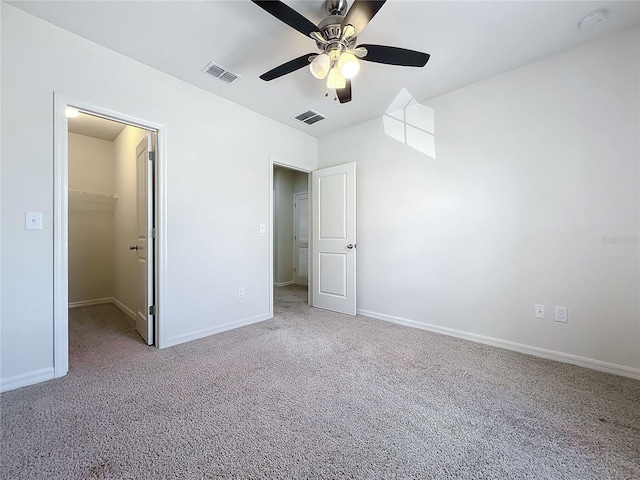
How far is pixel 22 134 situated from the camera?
1806 mm

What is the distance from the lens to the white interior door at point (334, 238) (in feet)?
11.5

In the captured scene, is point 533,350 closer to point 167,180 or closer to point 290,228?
point 167,180

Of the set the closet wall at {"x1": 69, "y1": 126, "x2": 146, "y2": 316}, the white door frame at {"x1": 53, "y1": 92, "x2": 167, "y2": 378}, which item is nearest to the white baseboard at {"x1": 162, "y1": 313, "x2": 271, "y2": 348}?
the white door frame at {"x1": 53, "y1": 92, "x2": 167, "y2": 378}

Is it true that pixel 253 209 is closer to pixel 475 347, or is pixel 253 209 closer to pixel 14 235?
pixel 14 235

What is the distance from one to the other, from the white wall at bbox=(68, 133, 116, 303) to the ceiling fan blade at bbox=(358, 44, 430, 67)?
4402 mm

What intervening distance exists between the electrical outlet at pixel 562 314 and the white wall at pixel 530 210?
4cm

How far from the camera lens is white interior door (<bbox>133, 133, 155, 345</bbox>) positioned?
250 centimetres

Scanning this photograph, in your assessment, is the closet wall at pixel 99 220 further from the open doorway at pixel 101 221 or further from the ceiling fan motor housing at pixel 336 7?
the ceiling fan motor housing at pixel 336 7

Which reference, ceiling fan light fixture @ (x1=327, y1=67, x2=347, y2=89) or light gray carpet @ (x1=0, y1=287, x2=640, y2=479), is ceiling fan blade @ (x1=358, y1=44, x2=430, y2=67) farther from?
light gray carpet @ (x1=0, y1=287, x2=640, y2=479)

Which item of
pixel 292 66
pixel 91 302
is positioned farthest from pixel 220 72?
pixel 91 302

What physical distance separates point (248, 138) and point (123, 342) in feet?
8.22

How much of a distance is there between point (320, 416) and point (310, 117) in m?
3.14

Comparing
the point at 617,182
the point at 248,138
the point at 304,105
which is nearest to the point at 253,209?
the point at 248,138

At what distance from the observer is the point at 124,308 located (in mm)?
3732
